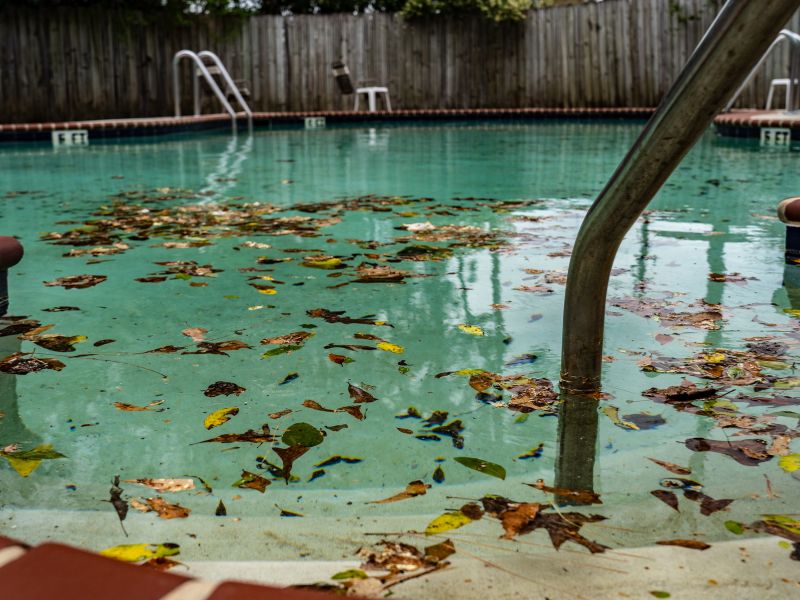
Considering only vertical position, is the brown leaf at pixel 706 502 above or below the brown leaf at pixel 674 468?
below

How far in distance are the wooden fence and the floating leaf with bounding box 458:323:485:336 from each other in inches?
514

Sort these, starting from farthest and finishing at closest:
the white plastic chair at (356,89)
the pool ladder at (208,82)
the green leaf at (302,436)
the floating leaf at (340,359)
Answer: the white plastic chair at (356,89) < the pool ladder at (208,82) < the floating leaf at (340,359) < the green leaf at (302,436)

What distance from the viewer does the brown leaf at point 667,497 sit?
149 cm

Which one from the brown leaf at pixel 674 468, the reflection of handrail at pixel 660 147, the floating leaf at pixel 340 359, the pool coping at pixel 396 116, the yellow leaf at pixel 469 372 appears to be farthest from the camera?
the pool coping at pixel 396 116

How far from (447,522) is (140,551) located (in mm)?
518

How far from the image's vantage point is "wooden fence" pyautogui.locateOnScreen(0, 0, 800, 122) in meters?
14.7

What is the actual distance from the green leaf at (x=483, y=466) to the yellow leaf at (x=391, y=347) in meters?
0.72

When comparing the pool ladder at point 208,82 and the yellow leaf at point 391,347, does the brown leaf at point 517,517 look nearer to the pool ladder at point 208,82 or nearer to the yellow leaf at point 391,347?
the yellow leaf at point 391,347

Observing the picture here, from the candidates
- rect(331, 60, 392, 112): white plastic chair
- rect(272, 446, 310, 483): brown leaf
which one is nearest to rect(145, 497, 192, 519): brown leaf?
rect(272, 446, 310, 483): brown leaf

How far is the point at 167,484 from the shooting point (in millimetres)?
1613

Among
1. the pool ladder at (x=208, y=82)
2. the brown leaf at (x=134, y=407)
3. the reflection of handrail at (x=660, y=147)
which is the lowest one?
the brown leaf at (x=134, y=407)

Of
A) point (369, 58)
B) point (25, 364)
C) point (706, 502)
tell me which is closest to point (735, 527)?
point (706, 502)

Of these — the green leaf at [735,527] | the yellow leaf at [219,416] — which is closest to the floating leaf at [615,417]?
the green leaf at [735,527]

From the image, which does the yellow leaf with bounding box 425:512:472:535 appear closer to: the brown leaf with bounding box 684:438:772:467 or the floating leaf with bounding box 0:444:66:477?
the brown leaf with bounding box 684:438:772:467
